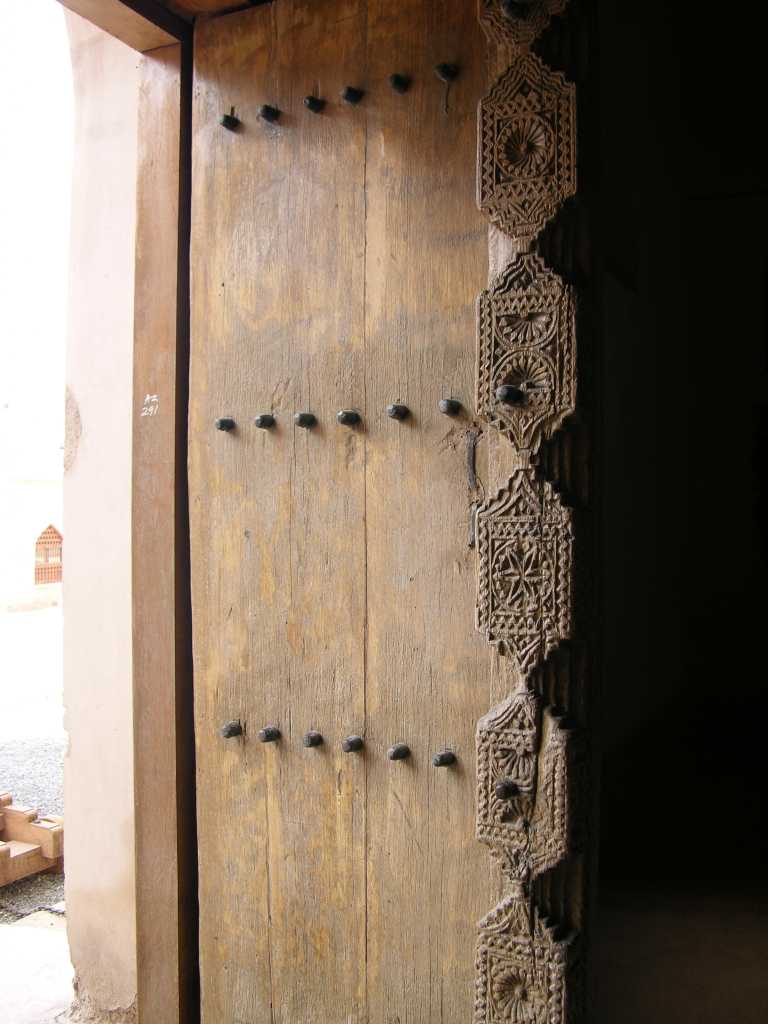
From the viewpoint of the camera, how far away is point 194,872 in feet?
6.26

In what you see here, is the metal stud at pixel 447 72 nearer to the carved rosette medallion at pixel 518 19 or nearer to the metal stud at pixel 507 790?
the carved rosette medallion at pixel 518 19

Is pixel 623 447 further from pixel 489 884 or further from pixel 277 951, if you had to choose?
pixel 277 951

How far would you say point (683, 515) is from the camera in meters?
3.59

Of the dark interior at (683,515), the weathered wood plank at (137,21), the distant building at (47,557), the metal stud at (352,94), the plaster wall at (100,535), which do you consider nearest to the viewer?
the metal stud at (352,94)

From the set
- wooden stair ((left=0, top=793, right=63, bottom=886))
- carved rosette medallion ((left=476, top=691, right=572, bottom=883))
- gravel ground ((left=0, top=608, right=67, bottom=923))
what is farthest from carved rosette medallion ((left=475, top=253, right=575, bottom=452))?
wooden stair ((left=0, top=793, right=63, bottom=886))

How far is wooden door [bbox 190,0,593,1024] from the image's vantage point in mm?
1583

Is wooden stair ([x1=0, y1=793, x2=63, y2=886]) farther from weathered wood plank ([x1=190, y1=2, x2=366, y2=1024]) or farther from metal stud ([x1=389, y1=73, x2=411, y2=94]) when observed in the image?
metal stud ([x1=389, y1=73, x2=411, y2=94])

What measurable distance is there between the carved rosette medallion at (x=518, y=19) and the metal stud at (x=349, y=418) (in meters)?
0.67

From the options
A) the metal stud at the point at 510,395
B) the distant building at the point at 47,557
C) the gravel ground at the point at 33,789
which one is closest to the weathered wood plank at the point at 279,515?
the metal stud at the point at 510,395

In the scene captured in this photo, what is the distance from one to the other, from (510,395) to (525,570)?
250 millimetres

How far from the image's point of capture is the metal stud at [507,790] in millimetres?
1250

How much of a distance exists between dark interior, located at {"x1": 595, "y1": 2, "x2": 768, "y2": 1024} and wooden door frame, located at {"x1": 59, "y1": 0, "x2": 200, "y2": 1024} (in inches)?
35.2

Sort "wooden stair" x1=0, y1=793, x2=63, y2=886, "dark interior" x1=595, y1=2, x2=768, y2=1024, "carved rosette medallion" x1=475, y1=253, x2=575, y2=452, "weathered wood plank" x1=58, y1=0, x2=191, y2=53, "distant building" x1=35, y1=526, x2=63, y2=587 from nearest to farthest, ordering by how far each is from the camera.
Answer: "carved rosette medallion" x1=475, y1=253, x2=575, y2=452 < "weathered wood plank" x1=58, y1=0, x2=191, y2=53 < "dark interior" x1=595, y1=2, x2=768, y2=1024 < "wooden stair" x1=0, y1=793, x2=63, y2=886 < "distant building" x1=35, y1=526, x2=63, y2=587

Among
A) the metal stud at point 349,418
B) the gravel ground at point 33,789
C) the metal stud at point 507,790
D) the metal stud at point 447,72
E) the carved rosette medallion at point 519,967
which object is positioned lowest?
the gravel ground at point 33,789
